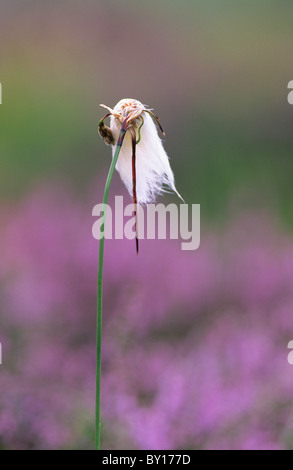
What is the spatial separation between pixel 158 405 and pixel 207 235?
1068mm

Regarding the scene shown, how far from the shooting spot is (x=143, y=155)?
0.72m

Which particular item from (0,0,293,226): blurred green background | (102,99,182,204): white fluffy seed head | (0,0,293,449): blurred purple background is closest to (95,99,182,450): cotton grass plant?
(102,99,182,204): white fluffy seed head

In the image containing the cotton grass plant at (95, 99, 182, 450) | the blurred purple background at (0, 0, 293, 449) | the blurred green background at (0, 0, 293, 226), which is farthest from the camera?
the blurred green background at (0, 0, 293, 226)

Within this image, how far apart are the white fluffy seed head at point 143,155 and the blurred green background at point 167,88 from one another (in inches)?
64.8

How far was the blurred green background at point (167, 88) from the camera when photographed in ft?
8.94

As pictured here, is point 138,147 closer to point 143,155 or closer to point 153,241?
point 143,155

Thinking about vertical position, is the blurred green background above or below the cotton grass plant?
above

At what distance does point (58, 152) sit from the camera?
289 centimetres

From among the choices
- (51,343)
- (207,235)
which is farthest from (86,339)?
(207,235)

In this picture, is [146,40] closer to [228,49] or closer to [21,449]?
[228,49]

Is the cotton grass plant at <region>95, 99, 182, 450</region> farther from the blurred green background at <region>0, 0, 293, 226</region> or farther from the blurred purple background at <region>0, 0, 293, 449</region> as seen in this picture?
the blurred green background at <region>0, 0, 293, 226</region>

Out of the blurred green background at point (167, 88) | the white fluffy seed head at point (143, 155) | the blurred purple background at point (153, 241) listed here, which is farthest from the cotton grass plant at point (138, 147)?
the blurred green background at point (167, 88)

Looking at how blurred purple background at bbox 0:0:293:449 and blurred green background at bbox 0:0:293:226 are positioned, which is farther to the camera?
blurred green background at bbox 0:0:293:226

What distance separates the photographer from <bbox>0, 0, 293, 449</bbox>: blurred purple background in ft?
3.95
